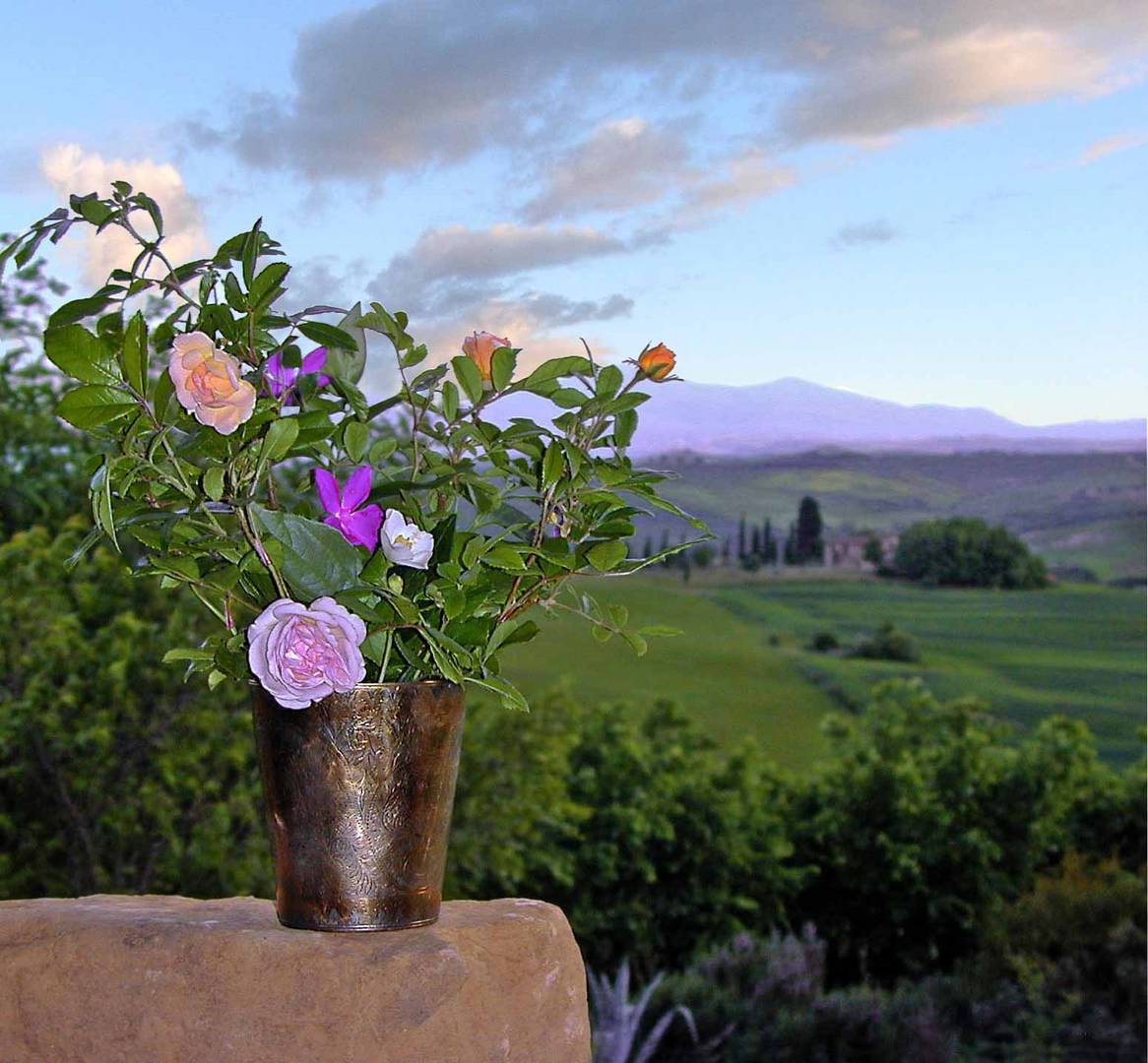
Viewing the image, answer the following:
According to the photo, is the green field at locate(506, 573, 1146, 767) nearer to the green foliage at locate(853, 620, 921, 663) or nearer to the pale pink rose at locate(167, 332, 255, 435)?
the green foliage at locate(853, 620, 921, 663)

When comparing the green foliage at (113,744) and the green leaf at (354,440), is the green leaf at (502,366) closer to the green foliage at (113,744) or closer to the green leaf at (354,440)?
the green leaf at (354,440)

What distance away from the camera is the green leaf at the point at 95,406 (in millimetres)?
1089

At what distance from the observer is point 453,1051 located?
1211 millimetres

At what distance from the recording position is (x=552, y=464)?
1.22 metres

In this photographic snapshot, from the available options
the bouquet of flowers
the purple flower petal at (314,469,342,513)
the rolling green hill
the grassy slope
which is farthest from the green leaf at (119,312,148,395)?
the rolling green hill

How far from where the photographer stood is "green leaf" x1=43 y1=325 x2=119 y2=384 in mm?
1090

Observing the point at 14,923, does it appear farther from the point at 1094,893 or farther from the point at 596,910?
the point at 1094,893

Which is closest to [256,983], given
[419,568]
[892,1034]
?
[419,568]

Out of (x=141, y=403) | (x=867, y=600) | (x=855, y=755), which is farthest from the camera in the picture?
(x=867, y=600)

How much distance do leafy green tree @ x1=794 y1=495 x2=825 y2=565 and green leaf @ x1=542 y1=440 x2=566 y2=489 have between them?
3.95 metres

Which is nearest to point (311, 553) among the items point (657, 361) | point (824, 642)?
point (657, 361)

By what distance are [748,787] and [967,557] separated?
49.9 inches

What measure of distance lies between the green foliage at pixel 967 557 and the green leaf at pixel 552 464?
13.2ft

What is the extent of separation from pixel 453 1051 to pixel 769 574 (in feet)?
13.1
